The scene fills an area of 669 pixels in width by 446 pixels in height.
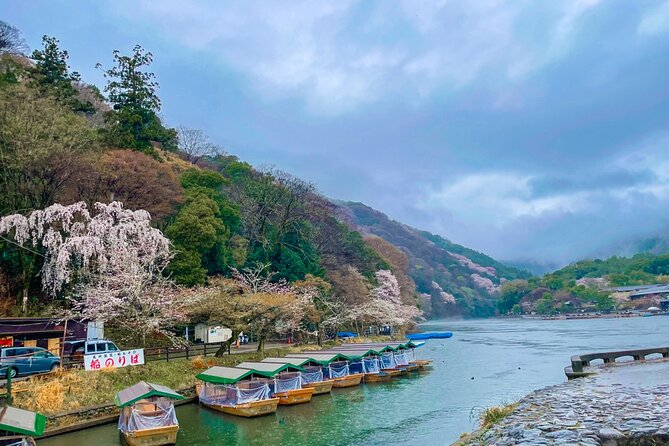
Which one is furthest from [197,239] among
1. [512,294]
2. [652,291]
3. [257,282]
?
[512,294]

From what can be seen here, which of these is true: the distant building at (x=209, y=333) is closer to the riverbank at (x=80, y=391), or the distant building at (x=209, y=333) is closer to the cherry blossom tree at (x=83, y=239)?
the cherry blossom tree at (x=83, y=239)

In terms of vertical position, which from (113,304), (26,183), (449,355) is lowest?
(449,355)

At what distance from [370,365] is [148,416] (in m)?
19.9

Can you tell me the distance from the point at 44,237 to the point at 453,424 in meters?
27.4

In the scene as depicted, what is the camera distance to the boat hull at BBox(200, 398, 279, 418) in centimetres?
2416

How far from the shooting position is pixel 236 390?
2478 centimetres

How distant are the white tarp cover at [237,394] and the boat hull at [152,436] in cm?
560

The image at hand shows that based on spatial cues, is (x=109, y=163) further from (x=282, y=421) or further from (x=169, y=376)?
(x=282, y=421)

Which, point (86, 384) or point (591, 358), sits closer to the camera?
point (86, 384)

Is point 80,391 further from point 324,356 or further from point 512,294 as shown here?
point 512,294

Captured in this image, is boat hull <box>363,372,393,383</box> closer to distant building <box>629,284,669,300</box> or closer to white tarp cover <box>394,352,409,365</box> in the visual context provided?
white tarp cover <box>394,352,409,365</box>

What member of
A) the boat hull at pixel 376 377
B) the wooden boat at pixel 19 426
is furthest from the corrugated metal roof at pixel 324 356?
the wooden boat at pixel 19 426

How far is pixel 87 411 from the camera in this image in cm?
2256

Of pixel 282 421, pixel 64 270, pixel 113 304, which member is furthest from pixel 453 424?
pixel 64 270
